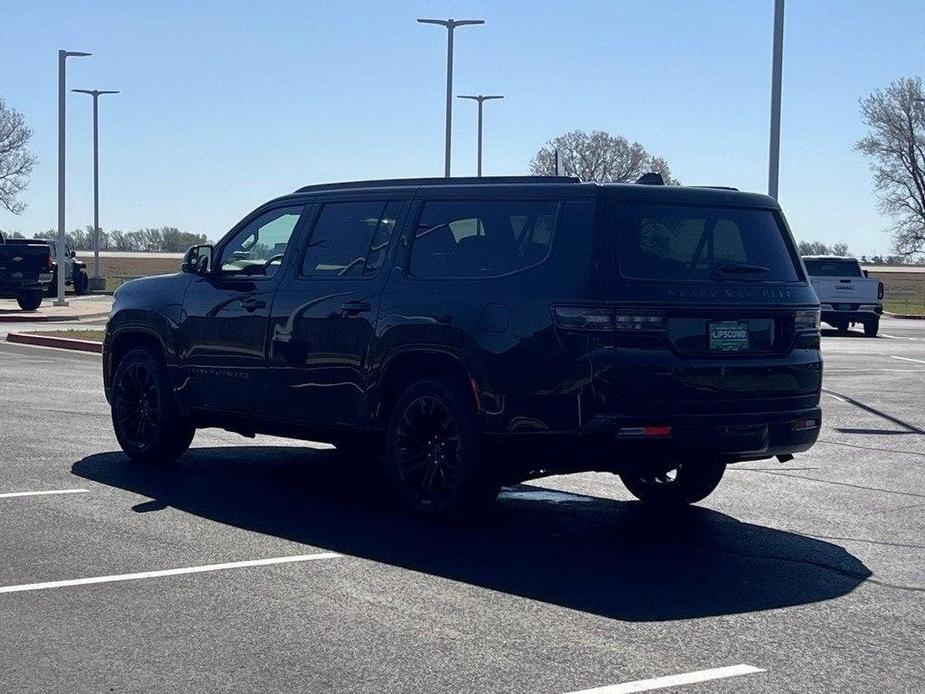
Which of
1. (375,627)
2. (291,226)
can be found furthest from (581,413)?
(291,226)

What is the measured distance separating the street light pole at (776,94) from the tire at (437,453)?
1660 centimetres

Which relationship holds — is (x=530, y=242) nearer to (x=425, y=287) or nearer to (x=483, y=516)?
(x=425, y=287)

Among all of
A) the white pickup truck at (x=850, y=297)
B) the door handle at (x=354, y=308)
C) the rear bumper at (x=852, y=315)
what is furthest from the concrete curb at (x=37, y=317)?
the door handle at (x=354, y=308)

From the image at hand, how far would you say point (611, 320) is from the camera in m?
7.84

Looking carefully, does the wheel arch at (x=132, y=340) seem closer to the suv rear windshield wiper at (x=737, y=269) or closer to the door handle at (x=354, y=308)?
the door handle at (x=354, y=308)

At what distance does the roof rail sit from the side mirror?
925mm

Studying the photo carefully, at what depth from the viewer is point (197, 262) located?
10.6 meters

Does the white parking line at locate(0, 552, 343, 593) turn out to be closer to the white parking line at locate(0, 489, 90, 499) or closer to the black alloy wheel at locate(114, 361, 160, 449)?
the white parking line at locate(0, 489, 90, 499)

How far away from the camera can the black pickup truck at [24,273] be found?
126ft

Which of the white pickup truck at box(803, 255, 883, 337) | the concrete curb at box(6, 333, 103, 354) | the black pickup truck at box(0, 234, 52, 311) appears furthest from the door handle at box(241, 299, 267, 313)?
the black pickup truck at box(0, 234, 52, 311)

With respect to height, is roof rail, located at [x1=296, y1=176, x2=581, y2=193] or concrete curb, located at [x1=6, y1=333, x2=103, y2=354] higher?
roof rail, located at [x1=296, y1=176, x2=581, y2=193]

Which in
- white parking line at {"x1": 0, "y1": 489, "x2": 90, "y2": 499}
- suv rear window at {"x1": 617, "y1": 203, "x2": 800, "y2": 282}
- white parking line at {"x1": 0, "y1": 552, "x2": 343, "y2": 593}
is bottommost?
white parking line at {"x1": 0, "y1": 489, "x2": 90, "y2": 499}

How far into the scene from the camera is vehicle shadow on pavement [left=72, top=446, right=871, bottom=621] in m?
6.91

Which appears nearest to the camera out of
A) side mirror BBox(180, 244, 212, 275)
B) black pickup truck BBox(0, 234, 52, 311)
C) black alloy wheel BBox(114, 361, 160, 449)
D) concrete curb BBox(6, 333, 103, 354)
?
side mirror BBox(180, 244, 212, 275)
